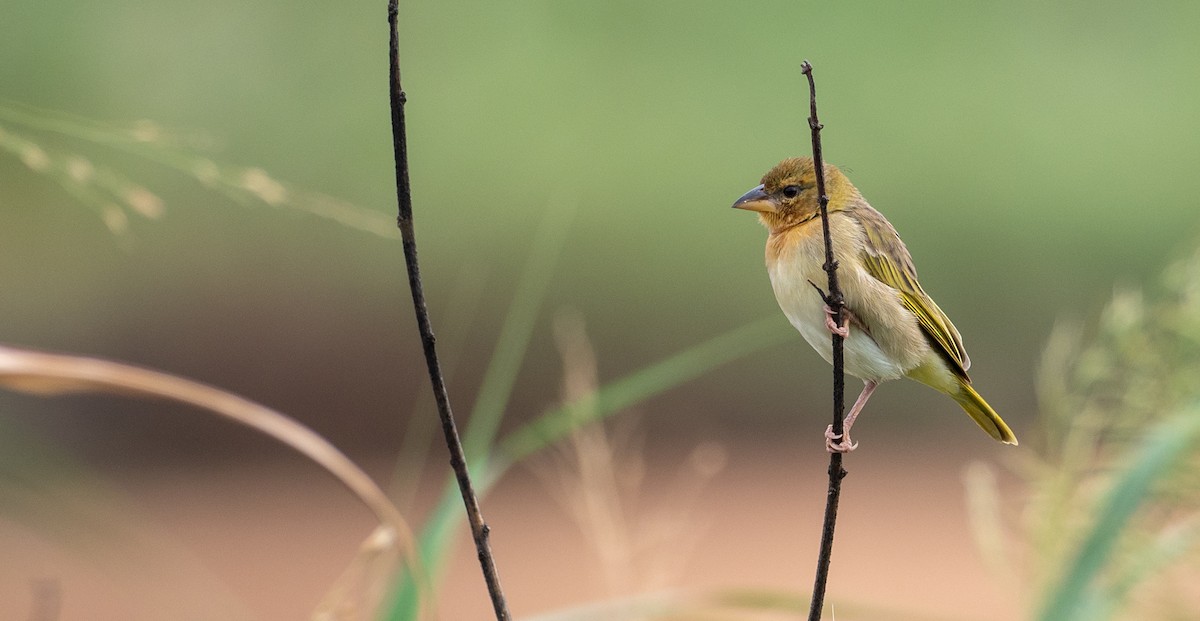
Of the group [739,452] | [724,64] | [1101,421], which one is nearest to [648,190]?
[724,64]

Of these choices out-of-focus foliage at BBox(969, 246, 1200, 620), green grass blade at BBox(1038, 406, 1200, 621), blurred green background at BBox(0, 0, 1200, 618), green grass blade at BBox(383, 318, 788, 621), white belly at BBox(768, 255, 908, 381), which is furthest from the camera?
blurred green background at BBox(0, 0, 1200, 618)

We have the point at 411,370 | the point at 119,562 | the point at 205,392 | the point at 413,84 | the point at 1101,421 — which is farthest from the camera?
the point at 413,84

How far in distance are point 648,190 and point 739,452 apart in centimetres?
231

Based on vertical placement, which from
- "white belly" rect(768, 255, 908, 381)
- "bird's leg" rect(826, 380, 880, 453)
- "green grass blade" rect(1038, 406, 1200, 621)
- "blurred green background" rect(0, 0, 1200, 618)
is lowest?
"green grass blade" rect(1038, 406, 1200, 621)

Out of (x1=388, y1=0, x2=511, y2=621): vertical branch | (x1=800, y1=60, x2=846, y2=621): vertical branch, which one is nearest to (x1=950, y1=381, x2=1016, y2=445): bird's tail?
(x1=800, y1=60, x2=846, y2=621): vertical branch

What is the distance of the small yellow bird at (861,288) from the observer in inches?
74.8

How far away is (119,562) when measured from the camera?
3.95 feet

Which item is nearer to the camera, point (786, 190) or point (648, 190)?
point (786, 190)

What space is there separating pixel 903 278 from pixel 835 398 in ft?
2.88

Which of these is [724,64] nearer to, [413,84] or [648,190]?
[648,190]

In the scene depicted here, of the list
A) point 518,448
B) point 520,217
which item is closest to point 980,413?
point 518,448

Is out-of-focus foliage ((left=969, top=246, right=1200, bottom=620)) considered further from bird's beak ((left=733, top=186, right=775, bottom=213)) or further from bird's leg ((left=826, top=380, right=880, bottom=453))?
bird's beak ((left=733, top=186, right=775, bottom=213))

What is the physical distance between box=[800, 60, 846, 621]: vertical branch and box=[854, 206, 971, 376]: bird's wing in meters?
0.71

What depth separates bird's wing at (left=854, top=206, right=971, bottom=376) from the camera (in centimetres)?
197
